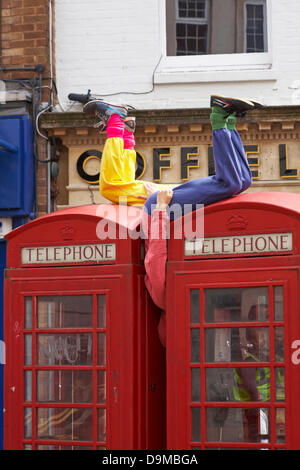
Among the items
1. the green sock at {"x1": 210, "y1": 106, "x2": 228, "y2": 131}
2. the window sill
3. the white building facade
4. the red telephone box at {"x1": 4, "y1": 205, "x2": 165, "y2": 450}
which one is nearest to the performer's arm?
the red telephone box at {"x1": 4, "y1": 205, "x2": 165, "y2": 450}

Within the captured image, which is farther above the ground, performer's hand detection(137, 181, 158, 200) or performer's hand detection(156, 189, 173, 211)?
performer's hand detection(137, 181, 158, 200)

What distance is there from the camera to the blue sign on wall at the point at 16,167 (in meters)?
8.42

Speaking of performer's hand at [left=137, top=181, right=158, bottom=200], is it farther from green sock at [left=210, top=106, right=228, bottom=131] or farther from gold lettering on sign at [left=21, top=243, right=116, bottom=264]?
green sock at [left=210, top=106, right=228, bottom=131]

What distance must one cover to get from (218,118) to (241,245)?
870 millimetres

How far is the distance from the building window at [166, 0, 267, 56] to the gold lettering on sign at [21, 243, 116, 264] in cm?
446

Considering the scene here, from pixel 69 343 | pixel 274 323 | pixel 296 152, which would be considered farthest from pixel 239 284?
pixel 296 152

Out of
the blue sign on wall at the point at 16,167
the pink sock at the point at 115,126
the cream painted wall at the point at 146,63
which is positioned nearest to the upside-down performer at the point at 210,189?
the pink sock at the point at 115,126

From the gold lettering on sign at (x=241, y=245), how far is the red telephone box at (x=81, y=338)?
1.45 feet

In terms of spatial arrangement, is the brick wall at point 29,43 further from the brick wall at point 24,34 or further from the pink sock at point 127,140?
the pink sock at point 127,140

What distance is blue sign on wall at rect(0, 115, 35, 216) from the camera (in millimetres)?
8422

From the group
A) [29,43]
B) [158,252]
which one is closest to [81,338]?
[158,252]

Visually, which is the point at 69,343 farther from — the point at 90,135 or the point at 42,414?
the point at 90,135

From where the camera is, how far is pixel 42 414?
5117 millimetres

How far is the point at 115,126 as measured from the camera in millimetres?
5527
